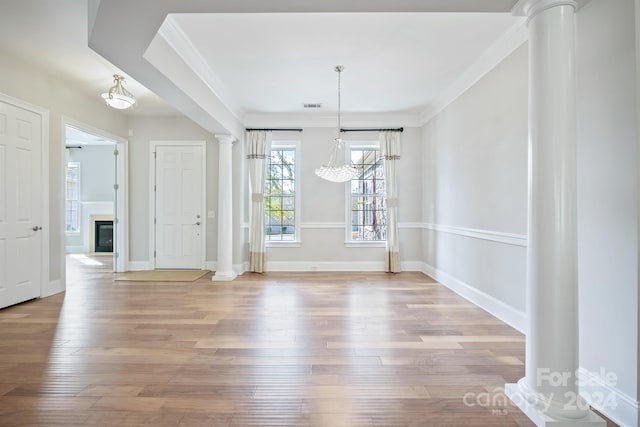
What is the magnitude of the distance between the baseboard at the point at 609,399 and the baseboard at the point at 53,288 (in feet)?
18.8

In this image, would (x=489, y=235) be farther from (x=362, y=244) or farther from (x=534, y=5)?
(x=362, y=244)

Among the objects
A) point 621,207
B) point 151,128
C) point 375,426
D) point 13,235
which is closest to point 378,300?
point 375,426

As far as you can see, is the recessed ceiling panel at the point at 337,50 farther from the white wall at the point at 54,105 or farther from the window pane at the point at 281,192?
the white wall at the point at 54,105

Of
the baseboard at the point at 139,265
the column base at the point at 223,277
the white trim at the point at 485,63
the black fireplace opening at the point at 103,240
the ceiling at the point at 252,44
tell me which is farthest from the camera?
the black fireplace opening at the point at 103,240

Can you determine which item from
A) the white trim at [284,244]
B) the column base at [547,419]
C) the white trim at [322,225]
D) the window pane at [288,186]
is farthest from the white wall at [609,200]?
the white trim at [284,244]

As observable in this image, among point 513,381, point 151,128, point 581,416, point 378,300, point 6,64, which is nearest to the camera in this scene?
point 581,416

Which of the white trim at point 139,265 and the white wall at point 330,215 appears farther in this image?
the white trim at point 139,265

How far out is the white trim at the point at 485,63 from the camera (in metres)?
3.01

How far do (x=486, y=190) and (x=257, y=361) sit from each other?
9.72 ft

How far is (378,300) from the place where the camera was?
13.4 feet

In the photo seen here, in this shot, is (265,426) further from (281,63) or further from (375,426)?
(281,63)

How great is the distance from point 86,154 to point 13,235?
589 cm

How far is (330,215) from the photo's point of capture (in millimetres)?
6031

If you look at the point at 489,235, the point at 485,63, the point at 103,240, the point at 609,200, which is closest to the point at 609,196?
the point at 609,200
